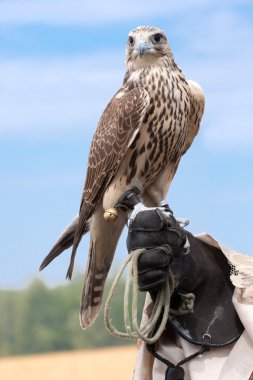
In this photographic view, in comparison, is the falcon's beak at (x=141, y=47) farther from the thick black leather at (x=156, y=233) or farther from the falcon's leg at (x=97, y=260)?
the thick black leather at (x=156, y=233)

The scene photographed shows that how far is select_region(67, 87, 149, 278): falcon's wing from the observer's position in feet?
12.1

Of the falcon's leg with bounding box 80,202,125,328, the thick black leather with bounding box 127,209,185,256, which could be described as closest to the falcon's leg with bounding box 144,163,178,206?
the falcon's leg with bounding box 80,202,125,328

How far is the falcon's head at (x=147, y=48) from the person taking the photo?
388cm

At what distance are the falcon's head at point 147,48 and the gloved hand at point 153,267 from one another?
1.10 metres

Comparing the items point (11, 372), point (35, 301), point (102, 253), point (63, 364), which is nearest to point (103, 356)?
point (63, 364)

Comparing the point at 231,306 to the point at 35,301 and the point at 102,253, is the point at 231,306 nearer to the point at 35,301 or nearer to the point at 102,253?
the point at 102,253

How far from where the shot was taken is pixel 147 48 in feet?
12.7

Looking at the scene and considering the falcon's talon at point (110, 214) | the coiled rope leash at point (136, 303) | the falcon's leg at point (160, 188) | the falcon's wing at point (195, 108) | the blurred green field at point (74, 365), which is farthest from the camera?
the blurred green field at point (74, 365)

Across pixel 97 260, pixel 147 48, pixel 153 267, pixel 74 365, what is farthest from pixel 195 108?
pixel 74 365

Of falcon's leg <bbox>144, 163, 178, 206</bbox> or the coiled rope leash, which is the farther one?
falcon's leg <bbox>144, 163, 178, 206</bbox>

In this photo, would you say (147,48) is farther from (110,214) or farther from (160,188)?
(110,214)

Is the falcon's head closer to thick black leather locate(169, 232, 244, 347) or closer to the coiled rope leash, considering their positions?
thick black leather locate(169, 232, 244, 347)

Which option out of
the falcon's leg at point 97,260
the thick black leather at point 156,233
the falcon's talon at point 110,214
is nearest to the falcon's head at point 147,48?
the falcon's leg at point 97,260

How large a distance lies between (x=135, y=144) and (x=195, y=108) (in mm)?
366
